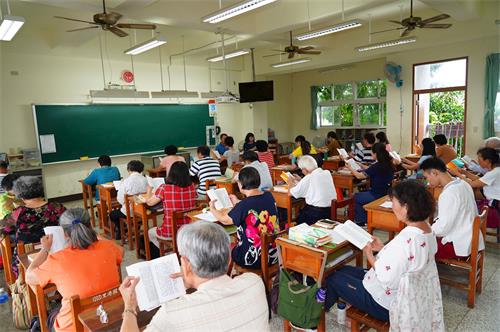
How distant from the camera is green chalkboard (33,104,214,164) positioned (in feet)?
24.5

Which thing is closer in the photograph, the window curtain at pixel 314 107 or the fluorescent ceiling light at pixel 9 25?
the fluorescent ceiling light at pixel 9 25

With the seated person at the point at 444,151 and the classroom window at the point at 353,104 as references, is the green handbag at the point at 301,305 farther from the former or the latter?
the classroom window at the point at 353,104

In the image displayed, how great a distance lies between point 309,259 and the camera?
231cm

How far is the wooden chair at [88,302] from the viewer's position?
1.67 m

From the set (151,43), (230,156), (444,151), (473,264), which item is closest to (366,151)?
(444,151)

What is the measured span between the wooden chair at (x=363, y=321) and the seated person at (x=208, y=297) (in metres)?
1.02

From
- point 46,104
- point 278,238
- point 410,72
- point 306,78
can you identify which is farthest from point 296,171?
point 306,78

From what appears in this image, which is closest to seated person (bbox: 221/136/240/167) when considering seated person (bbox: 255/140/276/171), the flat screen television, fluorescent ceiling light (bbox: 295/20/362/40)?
seated person (bbox: 255/140/276/171)

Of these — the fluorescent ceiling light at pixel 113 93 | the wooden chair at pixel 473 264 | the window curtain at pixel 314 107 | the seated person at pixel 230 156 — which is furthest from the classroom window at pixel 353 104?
the wooden chair at pixel 473 264

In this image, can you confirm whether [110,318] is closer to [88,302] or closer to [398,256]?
[88,302]

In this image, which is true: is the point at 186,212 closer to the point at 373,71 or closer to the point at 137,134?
the point at 137,134

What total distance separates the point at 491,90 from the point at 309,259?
6.89 m

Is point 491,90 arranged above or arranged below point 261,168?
above

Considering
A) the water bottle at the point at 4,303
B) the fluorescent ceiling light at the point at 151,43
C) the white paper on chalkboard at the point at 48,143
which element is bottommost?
the water bottle at the point at 4,303
